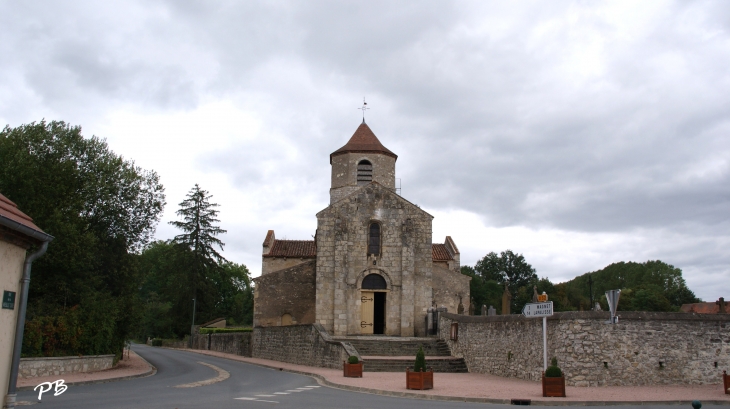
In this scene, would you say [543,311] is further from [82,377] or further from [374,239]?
[374,239]

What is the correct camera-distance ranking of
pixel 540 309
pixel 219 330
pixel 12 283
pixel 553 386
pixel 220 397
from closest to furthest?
pixel 12 283 → pixel 220 397 → pixel 553 386 → pixel 540 309 → pixel 219 330

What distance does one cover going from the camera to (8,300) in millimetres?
8086

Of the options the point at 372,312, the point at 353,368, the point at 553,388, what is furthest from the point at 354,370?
the point at 372,312

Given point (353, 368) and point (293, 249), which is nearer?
point (353, 368)

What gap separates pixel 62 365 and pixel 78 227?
5843mm

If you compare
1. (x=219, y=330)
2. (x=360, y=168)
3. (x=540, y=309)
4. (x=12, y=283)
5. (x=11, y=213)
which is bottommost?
(x=219, y=330)

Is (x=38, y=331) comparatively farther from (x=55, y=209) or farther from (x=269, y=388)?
(x=269, y=388)

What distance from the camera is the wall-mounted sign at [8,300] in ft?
26.2

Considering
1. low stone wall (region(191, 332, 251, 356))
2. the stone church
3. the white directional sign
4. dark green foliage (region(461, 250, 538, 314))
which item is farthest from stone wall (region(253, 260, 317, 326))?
dark green foliage (region(461, 250, 538, 314))

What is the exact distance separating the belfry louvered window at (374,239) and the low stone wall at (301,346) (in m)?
6.06

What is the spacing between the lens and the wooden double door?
31.4m

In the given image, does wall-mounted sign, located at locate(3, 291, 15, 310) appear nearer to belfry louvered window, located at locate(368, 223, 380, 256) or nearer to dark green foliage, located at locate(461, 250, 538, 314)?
belfry louvered window, located at locate(368, 223, 380, 256)

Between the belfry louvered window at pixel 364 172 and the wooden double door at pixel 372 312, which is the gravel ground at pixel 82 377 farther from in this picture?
the belfry louvered window at pixel 364 172

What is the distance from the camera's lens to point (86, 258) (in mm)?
22344
